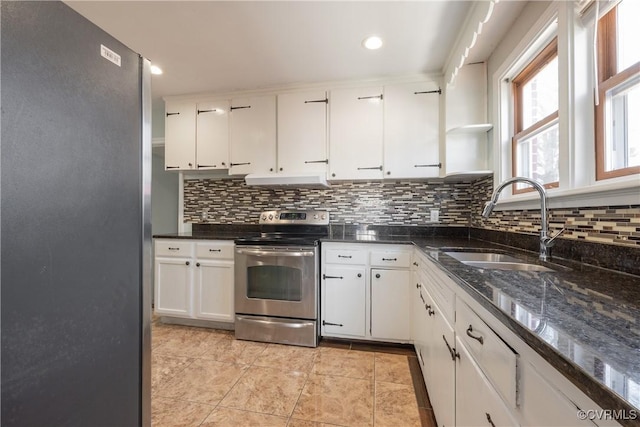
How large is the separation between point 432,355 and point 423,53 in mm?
2119

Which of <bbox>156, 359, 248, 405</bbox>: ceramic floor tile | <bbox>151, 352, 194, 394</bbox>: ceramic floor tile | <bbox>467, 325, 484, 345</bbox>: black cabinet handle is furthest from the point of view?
<bbox>151, 352, 194, 394</bbox>: ceramic floor tile

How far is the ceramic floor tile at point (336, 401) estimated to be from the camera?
56.7 inches

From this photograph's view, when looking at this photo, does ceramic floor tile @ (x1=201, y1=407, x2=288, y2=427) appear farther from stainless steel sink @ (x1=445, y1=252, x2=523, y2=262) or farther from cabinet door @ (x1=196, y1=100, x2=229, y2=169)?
cabinet door @ (x1=196, y1=100, x2=229, y2=169)

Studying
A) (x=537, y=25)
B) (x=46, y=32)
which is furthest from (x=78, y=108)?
(x=537, y=25)

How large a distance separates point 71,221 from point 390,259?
193 centimetres

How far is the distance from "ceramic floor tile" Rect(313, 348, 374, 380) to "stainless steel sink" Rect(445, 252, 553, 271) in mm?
1027

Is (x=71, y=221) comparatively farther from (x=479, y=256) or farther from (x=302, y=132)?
(x=302, y=132)

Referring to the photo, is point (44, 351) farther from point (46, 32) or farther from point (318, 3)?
point (318, 3)

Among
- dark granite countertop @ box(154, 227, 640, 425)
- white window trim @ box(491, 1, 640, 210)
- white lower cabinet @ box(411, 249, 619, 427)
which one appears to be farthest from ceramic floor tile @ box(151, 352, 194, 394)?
white window trim @ box(491, 1, 640, 210)

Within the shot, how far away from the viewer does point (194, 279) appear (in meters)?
2.53

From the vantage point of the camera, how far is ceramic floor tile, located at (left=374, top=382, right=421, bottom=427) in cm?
142

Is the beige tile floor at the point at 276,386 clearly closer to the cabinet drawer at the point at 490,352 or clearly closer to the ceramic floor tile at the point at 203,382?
the ceramic floor tile at the point at 203,382

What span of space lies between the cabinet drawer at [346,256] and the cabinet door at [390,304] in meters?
0.14

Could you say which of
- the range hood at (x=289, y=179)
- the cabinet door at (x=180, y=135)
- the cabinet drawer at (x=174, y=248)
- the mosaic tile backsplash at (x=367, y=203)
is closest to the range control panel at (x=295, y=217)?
the mosaic tile backsplash at (x=367, y=203)
